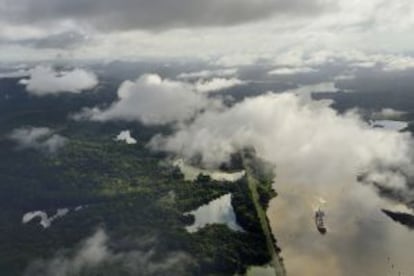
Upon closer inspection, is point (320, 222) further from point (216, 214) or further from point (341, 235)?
point (216, 214)

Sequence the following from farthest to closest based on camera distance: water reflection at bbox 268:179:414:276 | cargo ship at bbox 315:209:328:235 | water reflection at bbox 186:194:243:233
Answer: water reflection at bbox 186:194:243:233 → cargo ship at bbox 315:209:328:235 → water reflection at bbox 268:179:414:276

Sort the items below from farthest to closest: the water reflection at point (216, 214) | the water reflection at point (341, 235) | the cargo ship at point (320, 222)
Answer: the water reflection at point (216, 214)
the cargo ship at point (320, 222)
the water reflection at point (341, 235)

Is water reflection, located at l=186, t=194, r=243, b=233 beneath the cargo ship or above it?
beneath

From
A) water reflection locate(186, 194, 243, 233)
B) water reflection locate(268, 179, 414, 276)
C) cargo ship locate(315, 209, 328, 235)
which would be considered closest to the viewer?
water reflection locate(268, 179, 414, 276)

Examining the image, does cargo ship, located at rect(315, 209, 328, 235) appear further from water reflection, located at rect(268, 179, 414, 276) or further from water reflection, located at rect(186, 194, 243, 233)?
water reflection, located at rect(186, 194, 243, 233)

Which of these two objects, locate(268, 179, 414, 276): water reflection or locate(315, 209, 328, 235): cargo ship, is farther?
locate(315, 209, 328, 235): cargo ship

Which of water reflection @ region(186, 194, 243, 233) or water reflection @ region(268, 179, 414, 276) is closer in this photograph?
water reflection @ region(268, 179, 414, 276)

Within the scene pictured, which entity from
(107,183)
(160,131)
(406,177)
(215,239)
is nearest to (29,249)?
(215,239)

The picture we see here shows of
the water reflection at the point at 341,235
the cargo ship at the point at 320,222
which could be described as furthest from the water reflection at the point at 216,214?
the cargo ship at the point at 320,222

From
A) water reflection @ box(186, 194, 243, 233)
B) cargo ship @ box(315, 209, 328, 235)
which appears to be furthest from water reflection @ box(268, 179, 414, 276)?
water reflection @ box(186, 194, 243, 233)

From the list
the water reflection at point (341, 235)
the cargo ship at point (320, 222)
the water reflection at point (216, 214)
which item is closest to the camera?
the water reflection at point (341, 235)

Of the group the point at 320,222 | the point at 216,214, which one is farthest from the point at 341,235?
the point at 216,214

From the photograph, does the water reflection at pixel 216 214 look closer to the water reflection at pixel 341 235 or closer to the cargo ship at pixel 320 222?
the water reflection at pixel 341 235
